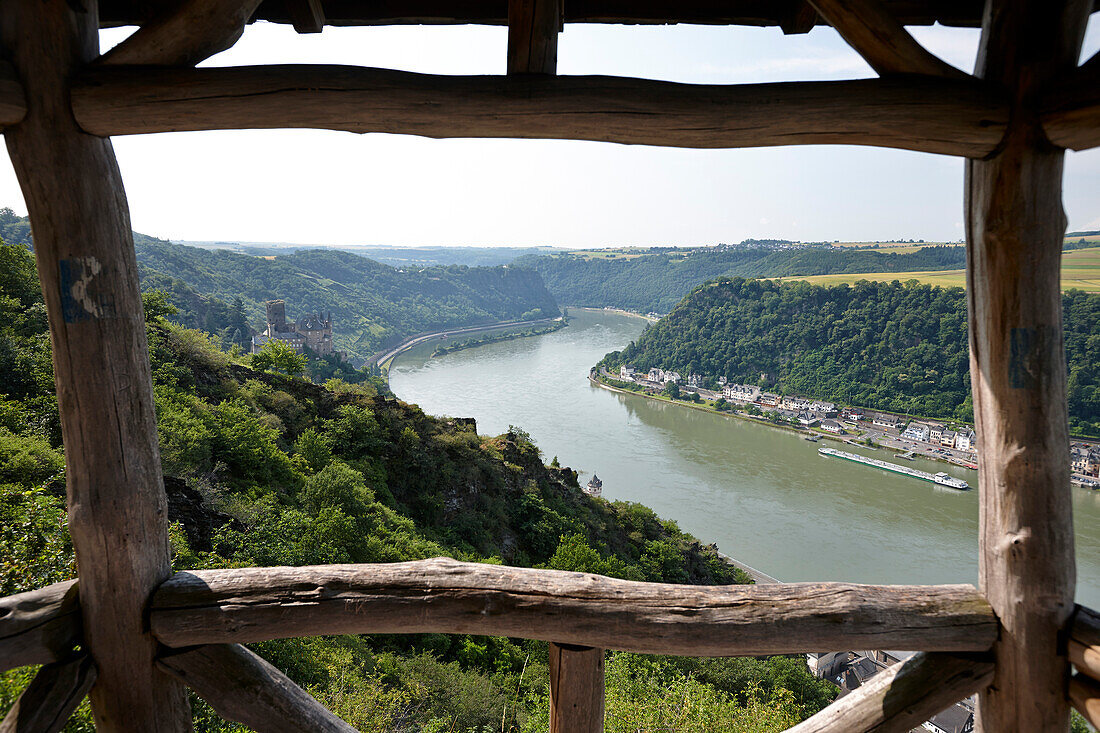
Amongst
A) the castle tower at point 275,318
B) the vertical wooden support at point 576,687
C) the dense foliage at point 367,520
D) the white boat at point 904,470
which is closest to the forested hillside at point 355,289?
the castle tower at point 275,318

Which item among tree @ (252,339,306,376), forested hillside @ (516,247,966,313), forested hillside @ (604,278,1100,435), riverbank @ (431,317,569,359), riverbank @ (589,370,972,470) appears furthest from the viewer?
forested hillside @ (516,247,966,313)

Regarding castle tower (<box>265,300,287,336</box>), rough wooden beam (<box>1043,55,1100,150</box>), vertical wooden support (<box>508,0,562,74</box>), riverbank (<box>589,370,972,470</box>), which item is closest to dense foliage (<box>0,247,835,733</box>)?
vertical wooden support (<box>508,0,562,74</box>)

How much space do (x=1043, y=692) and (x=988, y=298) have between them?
829mm

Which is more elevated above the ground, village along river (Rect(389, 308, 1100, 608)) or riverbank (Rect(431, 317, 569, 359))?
riverbank (Rect(431, 317, 569, 359))

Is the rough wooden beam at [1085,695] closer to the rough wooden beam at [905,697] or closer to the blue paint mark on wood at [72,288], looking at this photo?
the rough wooden beam at [905,697]

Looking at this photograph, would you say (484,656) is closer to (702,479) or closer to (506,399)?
(702,479)

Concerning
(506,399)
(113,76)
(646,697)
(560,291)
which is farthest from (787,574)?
(560,291)

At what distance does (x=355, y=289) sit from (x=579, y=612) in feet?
223

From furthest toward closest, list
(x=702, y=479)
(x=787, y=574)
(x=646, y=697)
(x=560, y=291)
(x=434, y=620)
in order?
(x=560, y=291) → (x=702, y=479) → (x=787, y=574) → (x=646, y=697) → (x=434, y=620)

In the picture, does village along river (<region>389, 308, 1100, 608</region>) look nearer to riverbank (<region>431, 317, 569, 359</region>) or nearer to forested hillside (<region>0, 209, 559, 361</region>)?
riverbank (<region>431, 317, 569, 359</region>)

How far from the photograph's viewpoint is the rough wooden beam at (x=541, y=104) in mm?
1180

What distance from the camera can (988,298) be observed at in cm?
122

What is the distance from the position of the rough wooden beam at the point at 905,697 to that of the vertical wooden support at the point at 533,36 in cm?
152

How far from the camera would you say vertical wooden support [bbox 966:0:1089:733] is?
1.14 m
